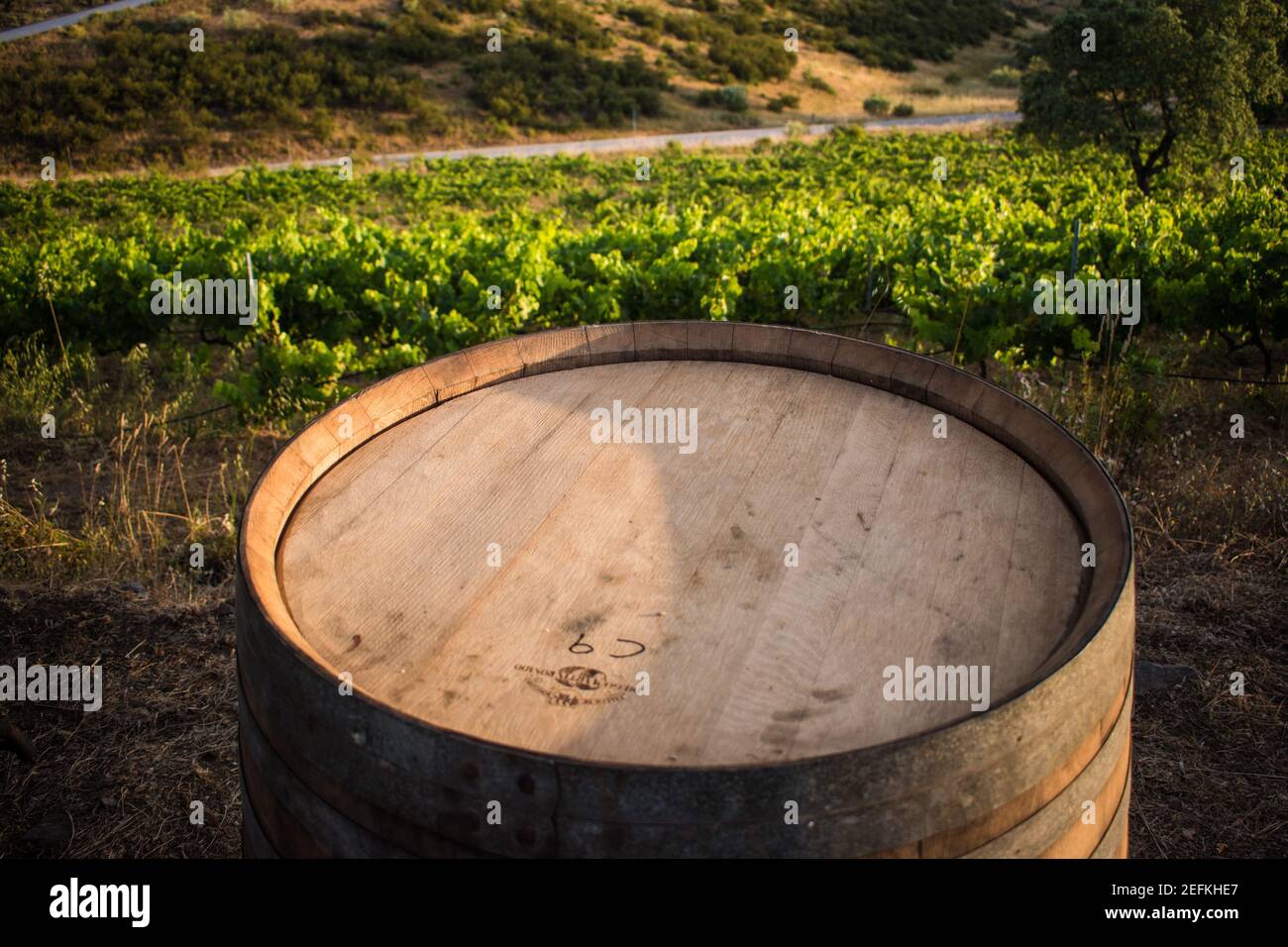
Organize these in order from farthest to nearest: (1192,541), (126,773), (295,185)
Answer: (295,185), (1192,541), (126,773)

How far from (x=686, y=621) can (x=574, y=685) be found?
292 mm

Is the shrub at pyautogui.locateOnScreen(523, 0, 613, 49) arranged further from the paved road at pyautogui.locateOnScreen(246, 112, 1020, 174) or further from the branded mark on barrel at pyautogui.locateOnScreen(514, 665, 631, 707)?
the branded mark on barrel at pyautogui.locateOnScreen(514, 665, 631, 707)

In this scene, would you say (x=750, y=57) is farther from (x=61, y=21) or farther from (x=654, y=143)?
(x=61, y=21)

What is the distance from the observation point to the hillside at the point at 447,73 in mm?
26266

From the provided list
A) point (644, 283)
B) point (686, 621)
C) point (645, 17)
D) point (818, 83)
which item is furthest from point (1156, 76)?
point (645, 17)

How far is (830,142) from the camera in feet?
97.7

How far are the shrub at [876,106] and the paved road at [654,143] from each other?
1.40 m

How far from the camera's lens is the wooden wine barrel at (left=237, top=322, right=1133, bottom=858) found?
1587mm

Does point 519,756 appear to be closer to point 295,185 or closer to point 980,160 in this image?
point 295,185

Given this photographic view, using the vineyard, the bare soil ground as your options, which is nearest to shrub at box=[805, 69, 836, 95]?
the vineyard

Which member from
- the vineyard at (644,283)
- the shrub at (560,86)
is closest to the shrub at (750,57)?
the shrub at (560,86)

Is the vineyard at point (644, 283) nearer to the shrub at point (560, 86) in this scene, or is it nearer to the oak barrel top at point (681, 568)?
the oak barrel top at point (681, 568)
